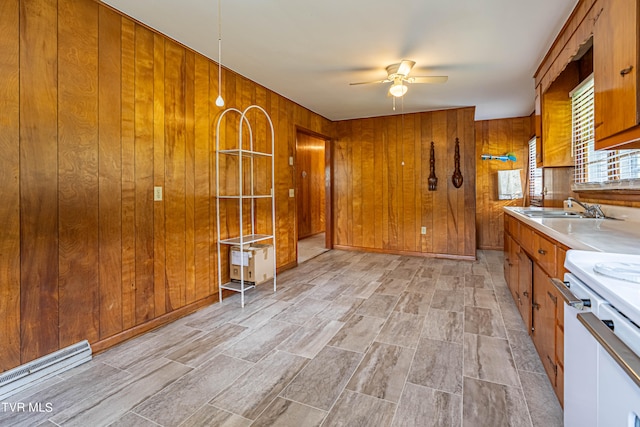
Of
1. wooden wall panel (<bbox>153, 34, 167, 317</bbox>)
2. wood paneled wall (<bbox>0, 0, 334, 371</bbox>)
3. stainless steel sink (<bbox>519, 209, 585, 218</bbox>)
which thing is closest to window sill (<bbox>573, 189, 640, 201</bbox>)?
stainless steel sink (<bbox>519, 209, 585, 218</bbox>)

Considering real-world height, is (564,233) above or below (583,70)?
below

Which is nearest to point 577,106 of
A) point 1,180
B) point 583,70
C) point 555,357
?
point 583,70

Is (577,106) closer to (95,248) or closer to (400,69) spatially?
(400,69)

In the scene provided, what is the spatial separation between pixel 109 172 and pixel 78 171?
196mm

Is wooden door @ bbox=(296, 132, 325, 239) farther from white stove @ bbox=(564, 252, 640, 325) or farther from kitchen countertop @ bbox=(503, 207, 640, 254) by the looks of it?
white stove @ bbox=(564, 252, 640, 325)

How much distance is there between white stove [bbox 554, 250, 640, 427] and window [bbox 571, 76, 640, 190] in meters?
1.53

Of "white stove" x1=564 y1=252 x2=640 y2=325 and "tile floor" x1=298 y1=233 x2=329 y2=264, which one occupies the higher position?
"white stove" x1=564 y1=252 x2=640 y2=325

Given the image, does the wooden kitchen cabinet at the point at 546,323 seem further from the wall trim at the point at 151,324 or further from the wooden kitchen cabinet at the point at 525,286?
the wall trim at the point at 151,324

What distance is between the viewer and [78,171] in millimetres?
2072

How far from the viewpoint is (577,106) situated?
Result: 2984 mm

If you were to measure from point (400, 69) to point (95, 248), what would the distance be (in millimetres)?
3076

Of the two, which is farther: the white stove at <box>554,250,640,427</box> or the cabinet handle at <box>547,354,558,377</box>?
the cabinet handle at <box>547,354,558,377</box>

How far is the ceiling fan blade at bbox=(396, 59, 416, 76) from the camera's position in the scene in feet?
10.1

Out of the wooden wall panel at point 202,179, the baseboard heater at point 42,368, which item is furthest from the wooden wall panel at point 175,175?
the baseboard heater at point 42,368
